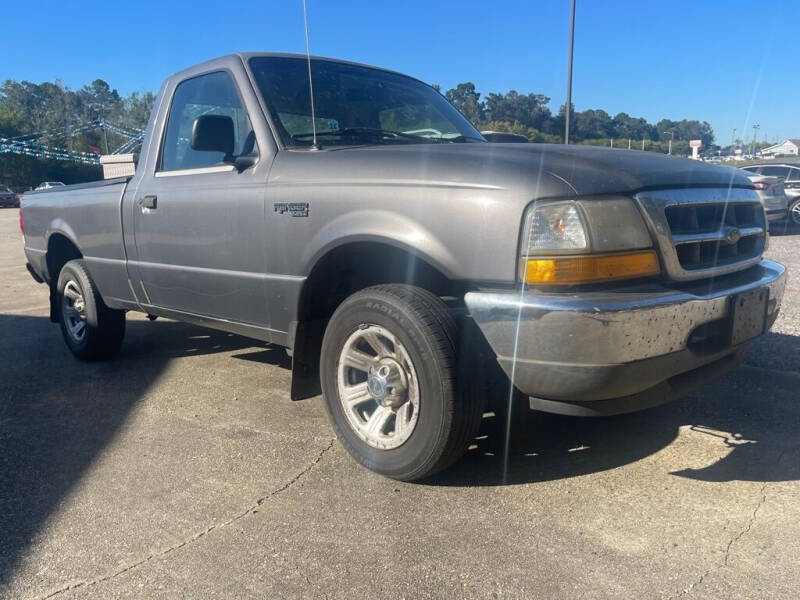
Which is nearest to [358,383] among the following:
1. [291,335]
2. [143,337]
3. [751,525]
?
[291,335]

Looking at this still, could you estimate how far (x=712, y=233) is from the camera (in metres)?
2.72

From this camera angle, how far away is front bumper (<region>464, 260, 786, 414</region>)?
2.28 metres

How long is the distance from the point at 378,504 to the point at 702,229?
1.72 metres

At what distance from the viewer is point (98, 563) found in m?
2.34

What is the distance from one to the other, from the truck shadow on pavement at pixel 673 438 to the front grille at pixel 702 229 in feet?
2.92

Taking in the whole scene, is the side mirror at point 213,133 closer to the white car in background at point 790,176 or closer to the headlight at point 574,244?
the headlight at point 574,244

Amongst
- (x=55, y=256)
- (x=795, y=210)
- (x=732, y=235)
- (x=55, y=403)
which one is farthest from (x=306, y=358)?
(x=795, y=210)

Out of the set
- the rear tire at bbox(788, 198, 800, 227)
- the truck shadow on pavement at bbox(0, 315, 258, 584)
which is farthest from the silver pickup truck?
the rear tire at bbox(788, 198, 800, 227)

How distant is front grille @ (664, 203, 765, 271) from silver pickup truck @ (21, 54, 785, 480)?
0.04 feet

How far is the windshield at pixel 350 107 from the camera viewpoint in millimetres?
3555

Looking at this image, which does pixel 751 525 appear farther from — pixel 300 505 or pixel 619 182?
pixel 300 505

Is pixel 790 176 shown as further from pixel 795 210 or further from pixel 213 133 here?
pixel 213 133

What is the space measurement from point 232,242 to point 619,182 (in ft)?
6.46

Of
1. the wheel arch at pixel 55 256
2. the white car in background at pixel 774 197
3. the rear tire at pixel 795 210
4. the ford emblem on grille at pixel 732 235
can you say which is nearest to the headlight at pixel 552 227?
the ford emblem on grille at pixel 732 235
